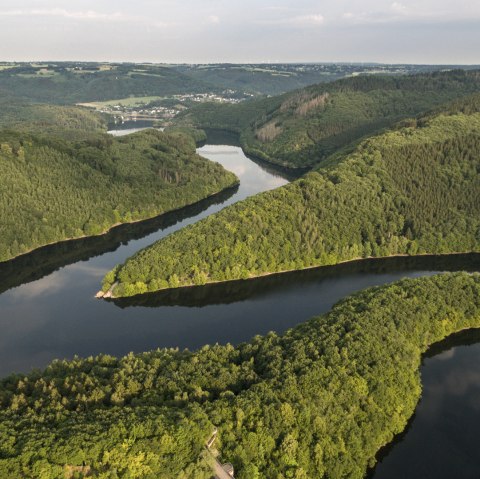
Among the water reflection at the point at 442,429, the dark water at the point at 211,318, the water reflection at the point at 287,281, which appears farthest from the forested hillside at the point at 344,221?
A: the water reflection at the point at 442,429

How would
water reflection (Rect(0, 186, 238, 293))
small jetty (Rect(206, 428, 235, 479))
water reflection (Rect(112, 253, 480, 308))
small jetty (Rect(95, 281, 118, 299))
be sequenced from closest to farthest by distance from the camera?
small jetty (Rect(206, 428, 235, 479))
water reflection (Rect(112, 253, 480, 308))
small jetty (Rect(95, 281, 118, 299))
water reflection (Rect(0, 186, 238, 293))

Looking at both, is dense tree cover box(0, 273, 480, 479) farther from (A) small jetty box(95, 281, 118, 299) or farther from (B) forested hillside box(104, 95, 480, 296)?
(B) forested hillside box(104, 95, 480, 296)

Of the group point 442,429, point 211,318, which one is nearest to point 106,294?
point 211,318

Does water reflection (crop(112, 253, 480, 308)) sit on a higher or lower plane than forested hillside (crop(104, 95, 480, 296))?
lower

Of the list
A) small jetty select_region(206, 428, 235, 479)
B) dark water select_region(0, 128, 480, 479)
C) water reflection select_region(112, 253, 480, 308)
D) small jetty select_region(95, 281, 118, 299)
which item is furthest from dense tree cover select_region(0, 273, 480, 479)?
small jetty select_region(95, 281, 118, 299)

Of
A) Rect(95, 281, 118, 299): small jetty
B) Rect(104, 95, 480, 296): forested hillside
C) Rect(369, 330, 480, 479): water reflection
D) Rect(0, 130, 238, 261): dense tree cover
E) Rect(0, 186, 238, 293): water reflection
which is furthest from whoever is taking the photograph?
Rect(0, 130, 238, 261): dense tree cover

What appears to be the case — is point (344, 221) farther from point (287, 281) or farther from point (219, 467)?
point (219, 467)

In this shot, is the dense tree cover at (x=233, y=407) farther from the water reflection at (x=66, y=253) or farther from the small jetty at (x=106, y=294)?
the water reflection at (x=66, y=253)
